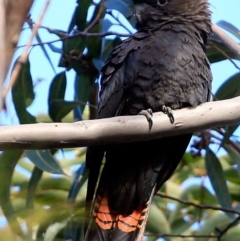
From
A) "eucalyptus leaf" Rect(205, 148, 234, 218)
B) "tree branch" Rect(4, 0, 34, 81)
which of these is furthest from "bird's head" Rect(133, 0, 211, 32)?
"tree branch" Rect(4, 0, 34, 81)

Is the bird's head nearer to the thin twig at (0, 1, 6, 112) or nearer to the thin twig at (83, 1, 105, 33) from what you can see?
the thin twig at (83, 1, 105, 33)

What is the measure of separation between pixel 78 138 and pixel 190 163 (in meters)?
2.32

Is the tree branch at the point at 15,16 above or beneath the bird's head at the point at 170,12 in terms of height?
above

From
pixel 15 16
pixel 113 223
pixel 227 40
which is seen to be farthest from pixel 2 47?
pixel 227 40

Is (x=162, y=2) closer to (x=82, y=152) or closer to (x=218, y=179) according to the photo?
(x=218, y=179)

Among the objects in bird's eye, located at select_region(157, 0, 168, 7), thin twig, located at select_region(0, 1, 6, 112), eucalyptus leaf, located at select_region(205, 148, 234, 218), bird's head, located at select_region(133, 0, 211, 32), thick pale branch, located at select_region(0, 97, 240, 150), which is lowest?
eucalyptus leaf, located at select_region(205, 148, 234, 218)

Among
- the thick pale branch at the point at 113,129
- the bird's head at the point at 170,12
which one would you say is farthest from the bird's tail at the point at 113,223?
the bird's head at the point at 170,12

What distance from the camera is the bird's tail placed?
2266 mm

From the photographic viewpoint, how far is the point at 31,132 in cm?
150

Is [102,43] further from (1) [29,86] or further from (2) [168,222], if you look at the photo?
(2) [168,222]

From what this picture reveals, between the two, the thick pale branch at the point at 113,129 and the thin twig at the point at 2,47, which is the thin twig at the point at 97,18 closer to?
the thick pale branch at the point at 113,129

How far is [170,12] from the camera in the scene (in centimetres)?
254

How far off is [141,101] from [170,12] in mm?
525

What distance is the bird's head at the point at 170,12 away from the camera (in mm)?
2506
